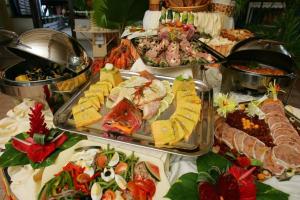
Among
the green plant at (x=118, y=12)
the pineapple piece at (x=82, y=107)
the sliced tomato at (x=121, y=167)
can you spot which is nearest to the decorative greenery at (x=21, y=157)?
the pineapple piece at (x=82, y=107)

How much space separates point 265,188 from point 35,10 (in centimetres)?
534

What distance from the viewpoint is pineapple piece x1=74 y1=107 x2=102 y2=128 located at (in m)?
1.09

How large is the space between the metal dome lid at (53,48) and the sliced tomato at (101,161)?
624 mm

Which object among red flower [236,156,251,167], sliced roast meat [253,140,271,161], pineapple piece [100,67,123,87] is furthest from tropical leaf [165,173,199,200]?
pineapple piece [100,67,123,87]

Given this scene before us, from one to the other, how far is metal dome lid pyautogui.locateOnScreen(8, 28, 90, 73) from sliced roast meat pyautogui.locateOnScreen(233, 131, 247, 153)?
97 centimetres

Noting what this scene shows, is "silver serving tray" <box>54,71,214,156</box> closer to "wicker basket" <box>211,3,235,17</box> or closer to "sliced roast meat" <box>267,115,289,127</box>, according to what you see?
"sliced roast meat" <box>267,115,289,127</box>

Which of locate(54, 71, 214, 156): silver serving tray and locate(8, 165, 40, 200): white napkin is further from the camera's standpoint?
locate(54, 71, 214, 156): silver serving tray

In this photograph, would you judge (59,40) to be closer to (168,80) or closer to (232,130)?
(168,80)

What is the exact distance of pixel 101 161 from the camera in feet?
3.08

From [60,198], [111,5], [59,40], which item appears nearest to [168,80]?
[59,40]

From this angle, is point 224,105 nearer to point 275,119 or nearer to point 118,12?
point 275,119

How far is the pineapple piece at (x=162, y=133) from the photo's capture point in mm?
976

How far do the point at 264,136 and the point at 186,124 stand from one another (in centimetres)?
46

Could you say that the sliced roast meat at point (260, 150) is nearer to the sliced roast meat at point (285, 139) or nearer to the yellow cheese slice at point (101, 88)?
the sliced roast meat at point (285, 139)
